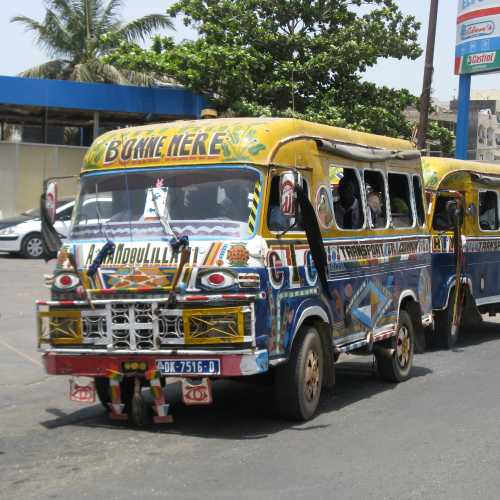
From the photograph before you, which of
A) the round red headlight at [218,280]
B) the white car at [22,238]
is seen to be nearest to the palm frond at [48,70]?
the white car at [22,238]

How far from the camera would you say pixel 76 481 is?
6.33 metres

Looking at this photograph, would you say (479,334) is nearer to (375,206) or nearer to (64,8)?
(375,206)

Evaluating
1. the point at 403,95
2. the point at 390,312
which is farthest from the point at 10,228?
the point at 390,312

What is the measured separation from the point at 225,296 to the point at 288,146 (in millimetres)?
1632

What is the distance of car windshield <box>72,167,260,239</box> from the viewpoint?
25.9 feet

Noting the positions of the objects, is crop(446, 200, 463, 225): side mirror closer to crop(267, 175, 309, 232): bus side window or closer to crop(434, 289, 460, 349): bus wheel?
crop(434, 289, 460, 349): bus wheel

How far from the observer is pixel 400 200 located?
10.9m

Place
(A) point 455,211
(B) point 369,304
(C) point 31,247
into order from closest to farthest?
(B) point 369,304, (A) point 455,211, (C) point 31,247

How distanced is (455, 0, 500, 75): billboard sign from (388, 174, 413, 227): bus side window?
17.3m

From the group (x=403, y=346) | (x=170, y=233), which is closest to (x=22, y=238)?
(x=403, y=346)

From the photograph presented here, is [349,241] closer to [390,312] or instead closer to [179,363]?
[390,312]

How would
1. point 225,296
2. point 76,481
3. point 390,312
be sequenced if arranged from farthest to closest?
1. point 390,312
2. point 225,296
3. point 76,481

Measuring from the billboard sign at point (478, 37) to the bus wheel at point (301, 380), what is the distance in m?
20.5

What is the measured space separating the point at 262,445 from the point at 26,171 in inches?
969
